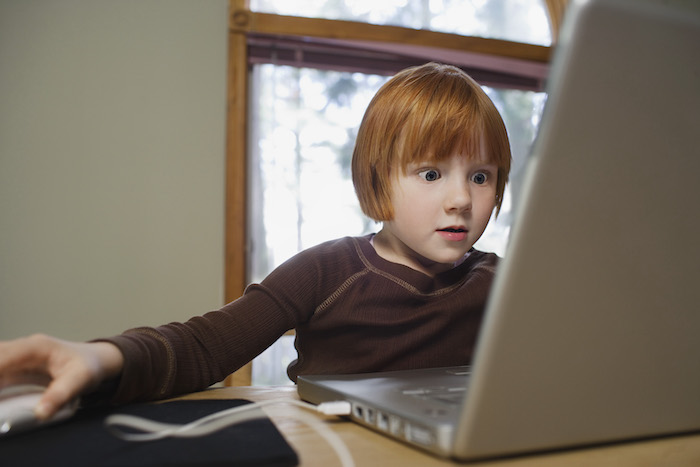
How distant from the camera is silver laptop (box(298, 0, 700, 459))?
30cm

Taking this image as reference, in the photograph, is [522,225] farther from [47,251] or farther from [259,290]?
[47,251]

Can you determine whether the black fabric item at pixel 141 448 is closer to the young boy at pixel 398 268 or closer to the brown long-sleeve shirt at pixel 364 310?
the young boy at pixel 398 268

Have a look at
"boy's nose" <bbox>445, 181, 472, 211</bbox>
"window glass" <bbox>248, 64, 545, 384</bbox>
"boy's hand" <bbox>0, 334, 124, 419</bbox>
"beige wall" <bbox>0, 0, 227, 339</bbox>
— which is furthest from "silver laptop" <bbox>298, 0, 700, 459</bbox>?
"window glass" <bbox>248, 64, 545, 384</bbox>

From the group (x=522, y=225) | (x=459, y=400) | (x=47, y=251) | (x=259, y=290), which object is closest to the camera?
(x=522, y=225)

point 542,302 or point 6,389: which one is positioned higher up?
point 542,302

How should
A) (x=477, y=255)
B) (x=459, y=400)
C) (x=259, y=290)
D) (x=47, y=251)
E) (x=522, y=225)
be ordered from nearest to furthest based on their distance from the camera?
1. (x=522, y=225)
2. (x=459, y=400)
3. (x=259, y=290)
4. (x=477, y=255)
5. (x=47, y=251)

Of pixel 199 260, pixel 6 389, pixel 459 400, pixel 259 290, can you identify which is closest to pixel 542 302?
pixel 459 400

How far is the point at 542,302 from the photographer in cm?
32

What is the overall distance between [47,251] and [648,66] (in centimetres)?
241

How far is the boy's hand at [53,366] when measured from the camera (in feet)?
1.60

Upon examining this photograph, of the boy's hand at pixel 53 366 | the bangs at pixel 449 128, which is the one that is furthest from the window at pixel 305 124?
the boy's hand at pixel 53 366

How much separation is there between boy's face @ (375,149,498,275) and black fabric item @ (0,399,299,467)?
0.41m

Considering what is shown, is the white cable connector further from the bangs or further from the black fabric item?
the bangs

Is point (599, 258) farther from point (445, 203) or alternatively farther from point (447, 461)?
point (445, 203)
